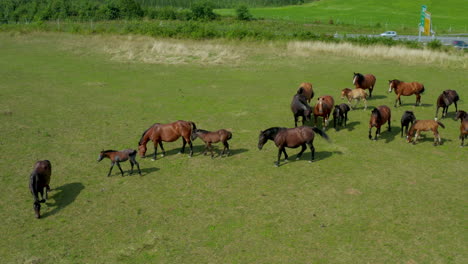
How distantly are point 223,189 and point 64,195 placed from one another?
5011mm

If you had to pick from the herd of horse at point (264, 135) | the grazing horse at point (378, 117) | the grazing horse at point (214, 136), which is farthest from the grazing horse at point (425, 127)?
the grazing horse at point (214, 136)

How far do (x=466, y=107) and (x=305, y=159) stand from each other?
12.0 m

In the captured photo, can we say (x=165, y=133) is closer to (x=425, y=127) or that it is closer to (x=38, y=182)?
(x=38, y=182)

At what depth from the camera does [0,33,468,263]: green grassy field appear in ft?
32.2

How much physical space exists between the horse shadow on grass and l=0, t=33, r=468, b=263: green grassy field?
59 mm

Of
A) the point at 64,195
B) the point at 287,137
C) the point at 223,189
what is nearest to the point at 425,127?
the point at 287,137

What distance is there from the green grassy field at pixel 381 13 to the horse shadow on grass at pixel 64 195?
64.6 metres

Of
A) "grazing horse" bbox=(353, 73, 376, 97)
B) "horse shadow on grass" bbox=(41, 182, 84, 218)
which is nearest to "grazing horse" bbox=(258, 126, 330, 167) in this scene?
"horse shadow on grass" bbox=(41, 182, 84, 218)

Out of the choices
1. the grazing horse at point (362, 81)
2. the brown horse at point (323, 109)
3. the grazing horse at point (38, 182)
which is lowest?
the grazing horse at point (38, 182)

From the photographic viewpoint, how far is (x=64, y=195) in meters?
12.7

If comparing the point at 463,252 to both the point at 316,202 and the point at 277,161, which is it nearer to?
the point at 316,202

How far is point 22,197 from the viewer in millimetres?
12477

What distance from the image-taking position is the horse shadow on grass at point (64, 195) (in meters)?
11.9

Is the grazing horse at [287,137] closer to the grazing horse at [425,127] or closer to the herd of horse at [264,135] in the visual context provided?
the herd of horse at [264,135]
